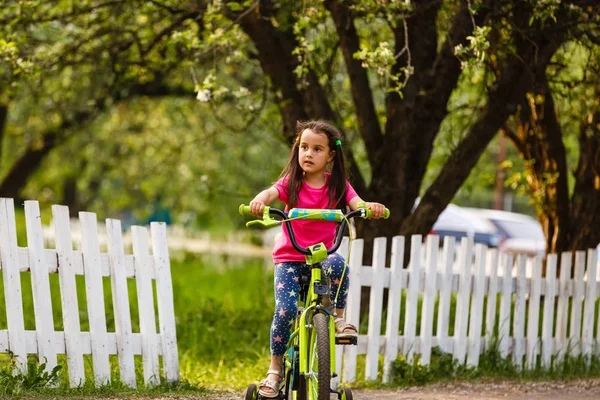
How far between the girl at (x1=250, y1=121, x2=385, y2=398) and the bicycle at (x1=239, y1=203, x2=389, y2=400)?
7.2 inches

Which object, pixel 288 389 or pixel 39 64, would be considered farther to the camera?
pixel 39 64

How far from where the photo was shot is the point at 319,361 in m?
3.79

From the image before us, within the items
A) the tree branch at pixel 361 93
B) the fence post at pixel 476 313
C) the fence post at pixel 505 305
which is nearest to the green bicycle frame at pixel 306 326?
the fence post at pixel 476 313

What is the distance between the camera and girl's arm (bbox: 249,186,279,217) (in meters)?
4.08

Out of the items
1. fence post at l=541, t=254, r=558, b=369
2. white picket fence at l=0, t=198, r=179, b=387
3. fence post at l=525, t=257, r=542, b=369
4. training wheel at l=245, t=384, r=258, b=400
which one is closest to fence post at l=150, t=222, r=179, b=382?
white picket fence at l=0, t=198, r=179, b=387

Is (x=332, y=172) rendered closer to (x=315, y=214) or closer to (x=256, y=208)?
(x=315, y=214)

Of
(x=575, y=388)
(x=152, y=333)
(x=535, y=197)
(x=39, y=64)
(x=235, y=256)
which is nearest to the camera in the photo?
(x=152, y=333)

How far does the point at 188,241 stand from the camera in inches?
1193

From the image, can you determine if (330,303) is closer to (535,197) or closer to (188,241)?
(535,197)

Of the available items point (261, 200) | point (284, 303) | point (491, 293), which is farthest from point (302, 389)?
point (491, 293)

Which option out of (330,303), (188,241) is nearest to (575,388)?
(330,303)

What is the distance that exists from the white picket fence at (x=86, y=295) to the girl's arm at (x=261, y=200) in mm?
1270

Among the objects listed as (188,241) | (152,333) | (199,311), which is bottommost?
(188,241)

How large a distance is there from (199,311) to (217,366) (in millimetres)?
1901
